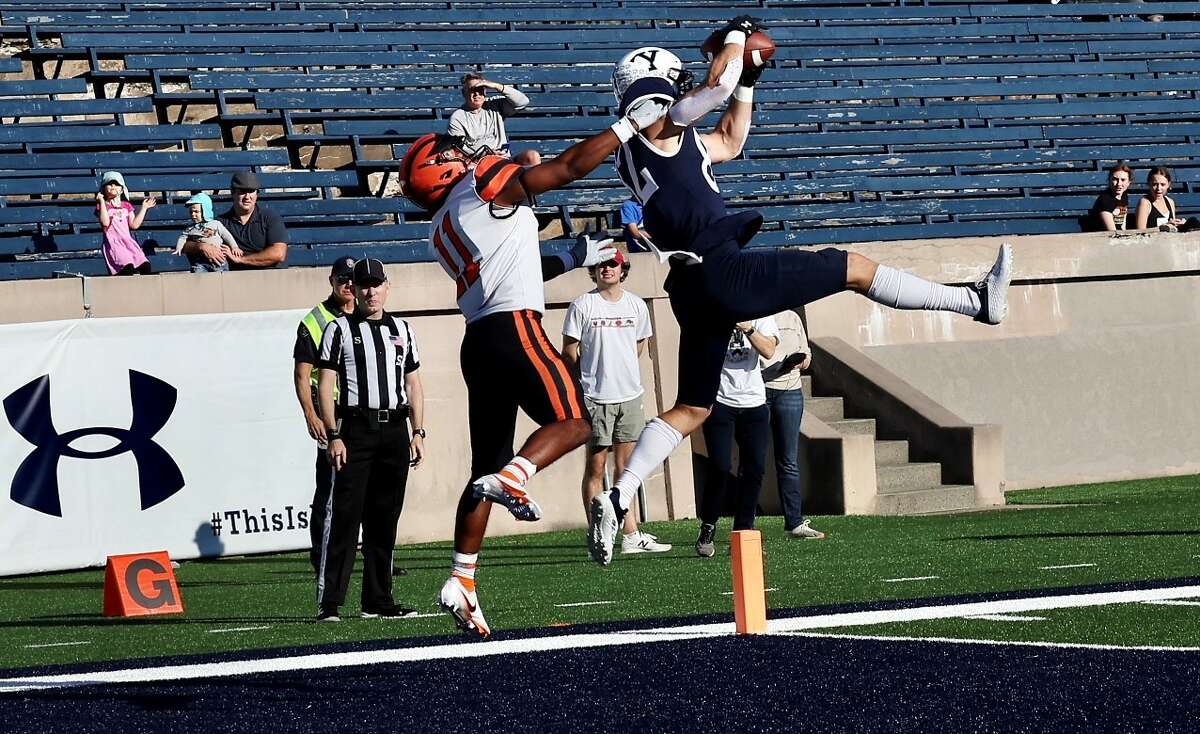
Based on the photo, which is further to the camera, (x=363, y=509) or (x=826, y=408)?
(x=826, y=408)

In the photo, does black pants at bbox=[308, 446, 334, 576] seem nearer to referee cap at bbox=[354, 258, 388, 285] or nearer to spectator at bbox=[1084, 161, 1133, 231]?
referee cap at bbox=[354, 258, 388, 285]

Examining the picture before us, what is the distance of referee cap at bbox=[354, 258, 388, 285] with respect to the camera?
8.41 m

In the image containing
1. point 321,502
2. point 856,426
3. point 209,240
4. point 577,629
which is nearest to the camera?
point 577,629

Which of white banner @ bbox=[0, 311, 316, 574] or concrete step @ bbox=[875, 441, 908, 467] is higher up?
white banner @ bbox=[0, 311, 316, 574]

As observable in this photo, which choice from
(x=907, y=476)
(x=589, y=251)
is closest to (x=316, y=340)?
(x=589, y=251)

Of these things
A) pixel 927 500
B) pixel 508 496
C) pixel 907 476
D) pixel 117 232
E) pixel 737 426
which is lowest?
pixel 927 500

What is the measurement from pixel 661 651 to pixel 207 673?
5.24 feet

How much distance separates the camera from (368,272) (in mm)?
8422

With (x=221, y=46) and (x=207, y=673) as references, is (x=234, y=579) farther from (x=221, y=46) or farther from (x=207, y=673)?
(x=221, y=46)

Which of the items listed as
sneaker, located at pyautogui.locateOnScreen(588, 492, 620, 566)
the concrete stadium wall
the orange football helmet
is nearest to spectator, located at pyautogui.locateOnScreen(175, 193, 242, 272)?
the concrete stadium wall

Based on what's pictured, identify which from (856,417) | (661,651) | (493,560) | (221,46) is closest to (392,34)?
(221,46)

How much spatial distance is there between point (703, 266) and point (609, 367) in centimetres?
512

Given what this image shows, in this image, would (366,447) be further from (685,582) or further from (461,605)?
(461,605)

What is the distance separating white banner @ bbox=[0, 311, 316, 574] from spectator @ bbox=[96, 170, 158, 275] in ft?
3.38
